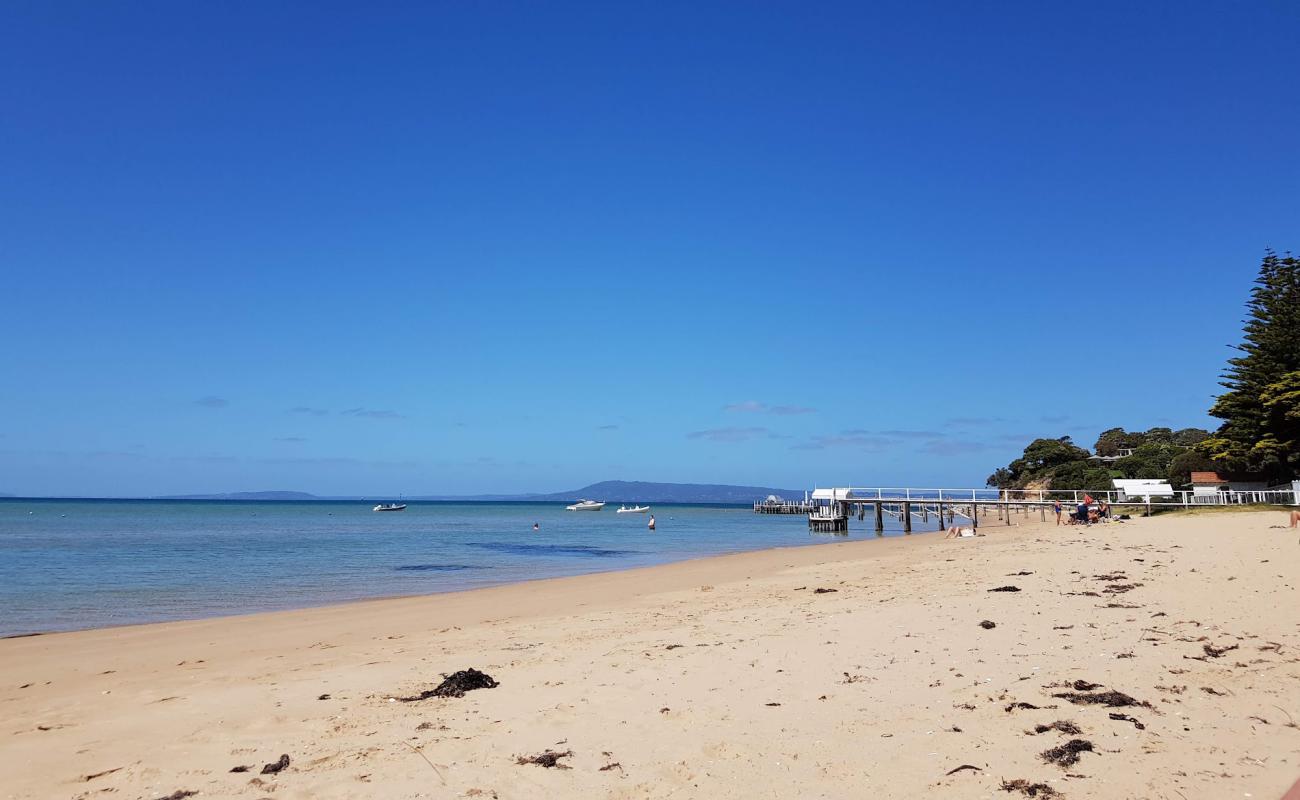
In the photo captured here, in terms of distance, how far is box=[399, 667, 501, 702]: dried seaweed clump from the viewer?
7098 millimetres

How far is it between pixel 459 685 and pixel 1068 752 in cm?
511

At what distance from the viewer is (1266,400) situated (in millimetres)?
34719

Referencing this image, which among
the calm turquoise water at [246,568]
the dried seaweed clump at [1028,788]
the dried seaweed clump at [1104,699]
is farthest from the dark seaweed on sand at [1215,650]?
the calm turquoise water at [246,568]

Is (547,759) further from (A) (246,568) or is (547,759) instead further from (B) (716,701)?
(A) (246,568)

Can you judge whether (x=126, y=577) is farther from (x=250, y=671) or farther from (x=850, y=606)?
(x=850, y=606)

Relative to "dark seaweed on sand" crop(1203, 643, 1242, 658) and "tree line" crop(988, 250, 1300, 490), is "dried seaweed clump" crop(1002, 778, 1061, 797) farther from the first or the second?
"tree line" crop(988, 250, 1300, 490)

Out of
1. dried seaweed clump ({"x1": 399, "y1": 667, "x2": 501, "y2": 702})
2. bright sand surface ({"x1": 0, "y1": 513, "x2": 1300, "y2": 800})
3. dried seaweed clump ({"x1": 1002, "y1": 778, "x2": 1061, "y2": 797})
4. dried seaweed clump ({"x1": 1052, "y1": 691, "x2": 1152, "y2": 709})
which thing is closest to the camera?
dried seaweed clump ({"x1": 1002, "y1": 778, "x2": 1061, "y2": 797})

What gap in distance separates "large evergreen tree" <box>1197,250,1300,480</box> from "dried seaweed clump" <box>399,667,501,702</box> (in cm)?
3873

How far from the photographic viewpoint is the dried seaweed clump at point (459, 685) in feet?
23.3

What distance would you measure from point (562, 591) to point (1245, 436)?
36.6 meters

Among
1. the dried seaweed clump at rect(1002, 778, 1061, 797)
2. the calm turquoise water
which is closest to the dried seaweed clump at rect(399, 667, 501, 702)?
the dried seaweed clump at rect(1002, 778, 1061, 797)

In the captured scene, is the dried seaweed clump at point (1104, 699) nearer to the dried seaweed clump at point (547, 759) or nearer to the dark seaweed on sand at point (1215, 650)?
the dark seaweed on sand at point (1215, 650)

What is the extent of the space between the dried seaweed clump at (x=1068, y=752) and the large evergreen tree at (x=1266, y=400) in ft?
123

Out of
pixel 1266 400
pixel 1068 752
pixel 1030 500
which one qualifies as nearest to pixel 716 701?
pixel 1068 752
